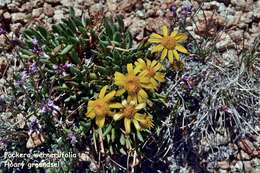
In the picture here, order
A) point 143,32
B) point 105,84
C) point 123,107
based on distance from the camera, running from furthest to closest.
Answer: point 143,32 → point 105,84 → point 123,107

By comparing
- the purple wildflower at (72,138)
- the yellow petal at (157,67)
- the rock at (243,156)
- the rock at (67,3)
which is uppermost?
the rock at (67,3)

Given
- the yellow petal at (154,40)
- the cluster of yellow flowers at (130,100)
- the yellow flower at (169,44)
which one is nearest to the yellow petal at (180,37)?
the yellow flower at (169,44)

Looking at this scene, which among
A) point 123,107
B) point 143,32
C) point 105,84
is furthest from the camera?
point 143,32

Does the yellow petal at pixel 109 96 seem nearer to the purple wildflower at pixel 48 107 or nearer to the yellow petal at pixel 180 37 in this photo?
the purple wildflower at pixel 48 107

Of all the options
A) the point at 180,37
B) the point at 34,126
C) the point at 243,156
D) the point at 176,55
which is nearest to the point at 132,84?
the point at 176,55

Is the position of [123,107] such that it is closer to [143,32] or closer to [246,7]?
[143,32]

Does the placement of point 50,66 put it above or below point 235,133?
above

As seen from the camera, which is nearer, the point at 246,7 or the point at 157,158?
the point at 157,158

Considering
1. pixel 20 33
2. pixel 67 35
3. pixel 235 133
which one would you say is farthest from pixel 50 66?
pixel 235 133
